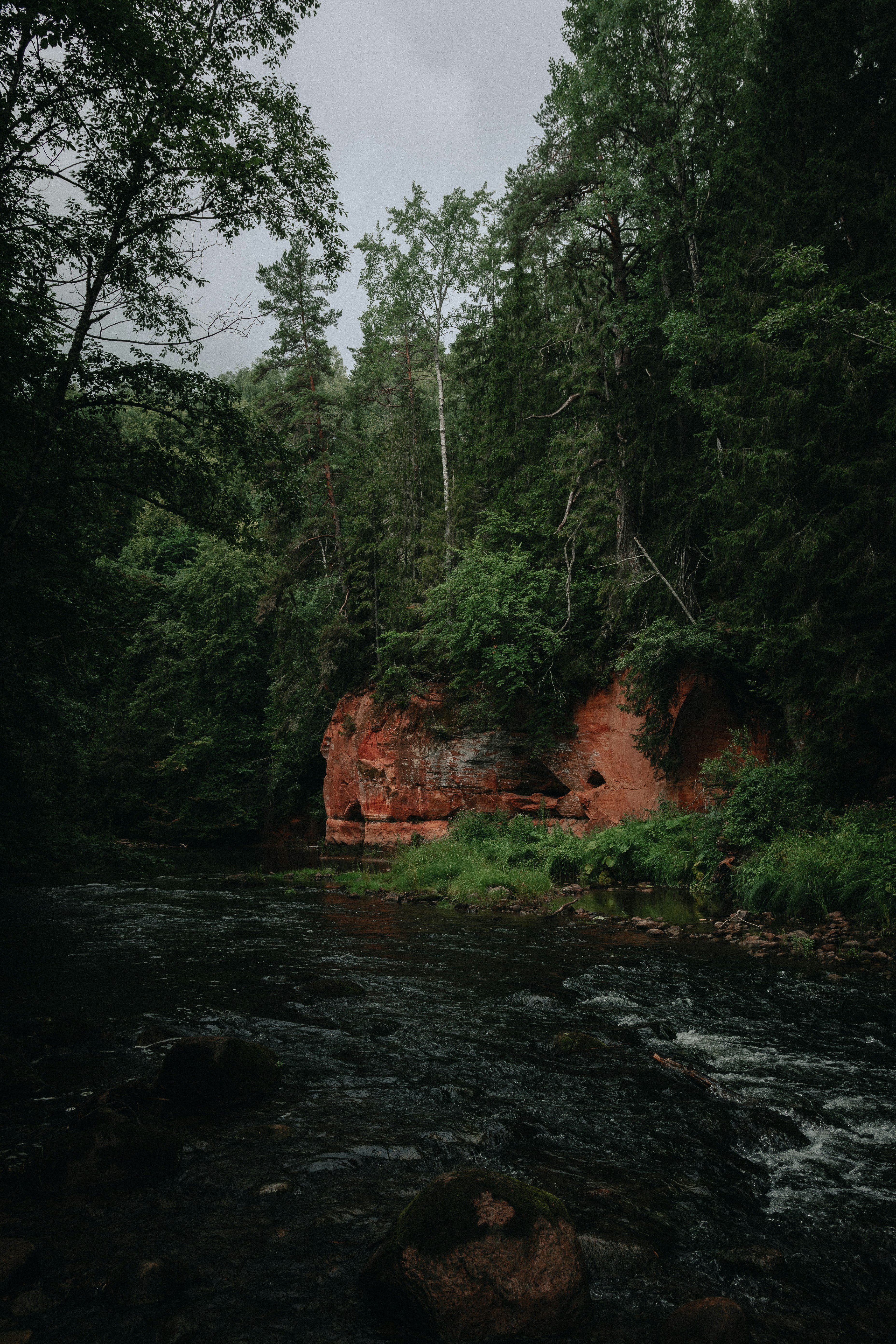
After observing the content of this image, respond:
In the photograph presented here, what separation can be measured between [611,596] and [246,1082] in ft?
59.4

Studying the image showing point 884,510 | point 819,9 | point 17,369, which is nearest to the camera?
point 17,369

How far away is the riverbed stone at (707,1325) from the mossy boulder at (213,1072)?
3.24 metres

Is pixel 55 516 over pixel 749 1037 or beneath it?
over

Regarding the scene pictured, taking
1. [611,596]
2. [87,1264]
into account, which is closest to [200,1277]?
[87,1264]

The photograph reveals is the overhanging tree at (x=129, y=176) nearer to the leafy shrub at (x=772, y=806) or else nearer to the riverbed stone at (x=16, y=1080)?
the riverbed stone at (x=16, y=1080)

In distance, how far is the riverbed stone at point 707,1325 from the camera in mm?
2600

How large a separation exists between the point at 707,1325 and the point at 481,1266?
86cm

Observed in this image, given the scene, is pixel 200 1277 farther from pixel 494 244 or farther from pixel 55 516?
pixel 494 244

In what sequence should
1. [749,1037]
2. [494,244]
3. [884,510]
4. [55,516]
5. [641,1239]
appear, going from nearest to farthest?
[641,1239], [749,1037], [55,516], [884,510], [494,244]

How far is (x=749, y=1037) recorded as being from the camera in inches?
257

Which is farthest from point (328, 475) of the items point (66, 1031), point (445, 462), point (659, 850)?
point (66, 1031)

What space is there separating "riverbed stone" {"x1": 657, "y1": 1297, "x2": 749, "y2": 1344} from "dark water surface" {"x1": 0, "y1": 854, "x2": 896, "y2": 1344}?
206 mm

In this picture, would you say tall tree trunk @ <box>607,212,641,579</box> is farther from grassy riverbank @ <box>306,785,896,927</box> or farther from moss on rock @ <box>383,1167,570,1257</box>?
moss on rock @ <box>383,1167,570,1257</box>

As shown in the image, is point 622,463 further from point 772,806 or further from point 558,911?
point 558,911
